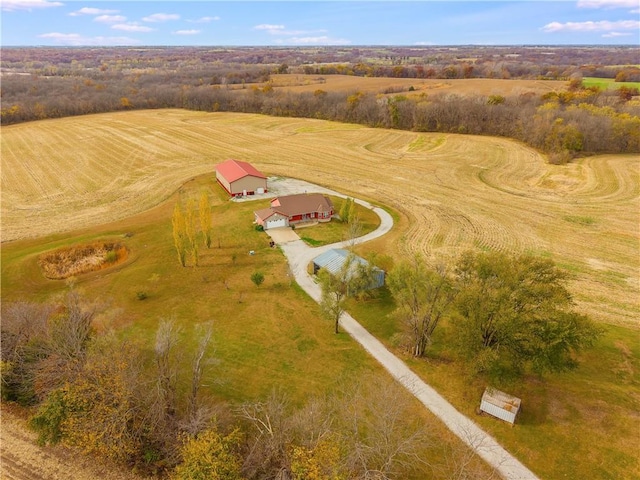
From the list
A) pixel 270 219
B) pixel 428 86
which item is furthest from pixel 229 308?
pixel 428 86

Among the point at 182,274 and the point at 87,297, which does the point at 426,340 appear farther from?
the point at 87,297

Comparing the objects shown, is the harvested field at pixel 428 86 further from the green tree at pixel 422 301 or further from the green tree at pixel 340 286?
the green tree at pixel 422 301

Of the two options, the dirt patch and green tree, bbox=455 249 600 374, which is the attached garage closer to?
the dirt patch

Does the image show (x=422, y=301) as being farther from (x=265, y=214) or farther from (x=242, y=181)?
(x=242, y=181)

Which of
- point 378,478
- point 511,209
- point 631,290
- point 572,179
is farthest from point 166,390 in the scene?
point 572,179

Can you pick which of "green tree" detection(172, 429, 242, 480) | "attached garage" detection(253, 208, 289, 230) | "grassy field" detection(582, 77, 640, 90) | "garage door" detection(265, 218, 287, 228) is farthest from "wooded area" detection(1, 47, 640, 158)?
"green tree" detection(172, 429, 242, 480)

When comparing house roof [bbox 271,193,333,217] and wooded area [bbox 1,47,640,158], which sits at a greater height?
wooded area [bbox 1,47,640,158]
